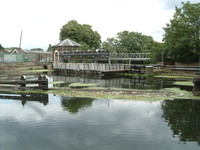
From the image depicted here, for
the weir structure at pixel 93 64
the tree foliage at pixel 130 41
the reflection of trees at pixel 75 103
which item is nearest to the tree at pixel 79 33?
the tree foliage at pixel 130 41

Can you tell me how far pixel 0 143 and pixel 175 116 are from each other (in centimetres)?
952

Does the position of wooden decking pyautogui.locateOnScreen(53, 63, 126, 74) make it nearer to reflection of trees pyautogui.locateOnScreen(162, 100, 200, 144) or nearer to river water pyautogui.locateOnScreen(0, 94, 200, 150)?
river water pyautogui.locateOnScreen(0, 94, 200, 150)

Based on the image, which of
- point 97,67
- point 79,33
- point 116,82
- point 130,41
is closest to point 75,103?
point 116,82

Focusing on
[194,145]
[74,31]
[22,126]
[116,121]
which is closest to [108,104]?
[116,121]

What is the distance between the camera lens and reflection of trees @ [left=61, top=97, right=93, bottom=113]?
16125 mm

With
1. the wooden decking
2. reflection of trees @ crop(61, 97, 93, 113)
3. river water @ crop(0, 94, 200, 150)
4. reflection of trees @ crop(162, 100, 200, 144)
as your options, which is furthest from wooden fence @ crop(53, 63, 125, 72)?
reflection of trees @ crop(162, 100, 200, 144)

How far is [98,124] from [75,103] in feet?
17.4

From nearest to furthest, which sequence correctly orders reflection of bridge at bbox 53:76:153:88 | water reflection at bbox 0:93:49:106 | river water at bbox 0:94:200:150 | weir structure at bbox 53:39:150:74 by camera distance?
river water at bbox 0:94:200:150 < water reflection at bbox 0:93:49:106 < reflection of bridge at bbox 53:76:153:88 < weir structure at bbox 53:39:150:74

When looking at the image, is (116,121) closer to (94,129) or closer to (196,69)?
(94,129)

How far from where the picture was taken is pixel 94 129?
1184cm

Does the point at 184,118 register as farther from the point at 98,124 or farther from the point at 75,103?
the point at 75,103

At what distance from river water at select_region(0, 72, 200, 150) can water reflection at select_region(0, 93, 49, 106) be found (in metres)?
0.23

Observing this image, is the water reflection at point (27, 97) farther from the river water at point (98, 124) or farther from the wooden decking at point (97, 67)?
the wooden decking at point (97, 67)

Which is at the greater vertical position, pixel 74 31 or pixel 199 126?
pixel 74 31
